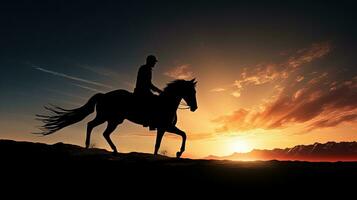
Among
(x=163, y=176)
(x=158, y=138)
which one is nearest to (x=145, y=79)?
(x=158, y=138)

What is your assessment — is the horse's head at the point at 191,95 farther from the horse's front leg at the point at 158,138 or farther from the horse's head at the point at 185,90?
the horse's front leg at the point at 158,138

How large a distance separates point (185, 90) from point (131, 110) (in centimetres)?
229

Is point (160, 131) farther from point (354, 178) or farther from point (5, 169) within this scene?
point (354, 178)

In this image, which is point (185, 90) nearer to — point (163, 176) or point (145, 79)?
point (145, 79)

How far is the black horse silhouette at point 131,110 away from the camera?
1255 cm

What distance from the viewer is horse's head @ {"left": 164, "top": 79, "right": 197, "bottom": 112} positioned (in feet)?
43.6

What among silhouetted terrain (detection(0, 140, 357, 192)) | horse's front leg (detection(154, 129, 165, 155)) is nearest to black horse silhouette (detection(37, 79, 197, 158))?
horse's front leg (detection(154, 129, 165, 155))

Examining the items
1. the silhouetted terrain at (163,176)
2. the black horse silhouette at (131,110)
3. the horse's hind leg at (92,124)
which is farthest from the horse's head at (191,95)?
the silhouetted terrain at (163,176)

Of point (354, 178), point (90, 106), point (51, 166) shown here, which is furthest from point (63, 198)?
point (90, 106)

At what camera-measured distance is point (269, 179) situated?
→ 5.94 meters

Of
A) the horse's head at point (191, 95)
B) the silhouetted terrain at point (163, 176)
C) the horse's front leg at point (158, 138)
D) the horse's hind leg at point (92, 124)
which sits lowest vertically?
the silhouetted terrain at point (163, 176)

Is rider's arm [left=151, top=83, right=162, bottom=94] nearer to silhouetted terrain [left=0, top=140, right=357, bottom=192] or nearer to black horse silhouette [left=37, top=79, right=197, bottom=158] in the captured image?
black horse silhouette [left=37, top=79, right=197, bottom=158]

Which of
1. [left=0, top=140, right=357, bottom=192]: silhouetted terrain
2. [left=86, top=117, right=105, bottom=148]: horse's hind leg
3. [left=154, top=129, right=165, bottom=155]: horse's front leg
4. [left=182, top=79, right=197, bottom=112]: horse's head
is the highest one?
[left=182, top=79, right=197, bottom=112]: horse's head

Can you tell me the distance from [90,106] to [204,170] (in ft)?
25.2
